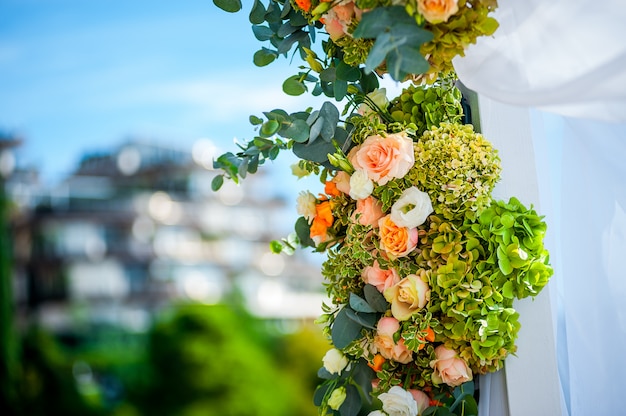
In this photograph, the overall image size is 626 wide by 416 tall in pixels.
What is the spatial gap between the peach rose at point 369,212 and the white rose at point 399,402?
0.83ft

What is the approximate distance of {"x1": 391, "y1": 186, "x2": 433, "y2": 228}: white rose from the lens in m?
0.96

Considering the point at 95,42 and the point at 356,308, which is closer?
the point at 356,308

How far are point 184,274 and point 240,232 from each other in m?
2.83

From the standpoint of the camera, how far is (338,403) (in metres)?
1.09

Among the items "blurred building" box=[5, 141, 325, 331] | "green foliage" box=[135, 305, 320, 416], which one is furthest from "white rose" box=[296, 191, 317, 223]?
"blurred building" box=[5, 141, 325, 331]

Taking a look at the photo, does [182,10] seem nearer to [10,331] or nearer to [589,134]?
[10,331]

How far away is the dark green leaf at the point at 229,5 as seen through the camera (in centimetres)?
110

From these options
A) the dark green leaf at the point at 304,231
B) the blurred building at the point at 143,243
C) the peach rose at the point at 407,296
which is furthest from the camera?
the blurred building at the point at 143,243

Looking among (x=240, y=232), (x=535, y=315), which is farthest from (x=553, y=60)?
(x=240, y=232)

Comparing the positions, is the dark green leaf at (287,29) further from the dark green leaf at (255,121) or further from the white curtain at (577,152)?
the white curtain at (577,152)

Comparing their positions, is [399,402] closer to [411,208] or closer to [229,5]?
[411,208]

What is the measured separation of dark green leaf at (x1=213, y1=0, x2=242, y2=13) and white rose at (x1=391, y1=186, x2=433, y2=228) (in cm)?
42

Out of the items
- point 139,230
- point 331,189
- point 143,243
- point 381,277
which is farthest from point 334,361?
point 139,230

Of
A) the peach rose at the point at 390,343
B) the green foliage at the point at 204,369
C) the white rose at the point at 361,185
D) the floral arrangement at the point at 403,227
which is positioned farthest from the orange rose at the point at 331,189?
the green foliage at the point at 204,369
